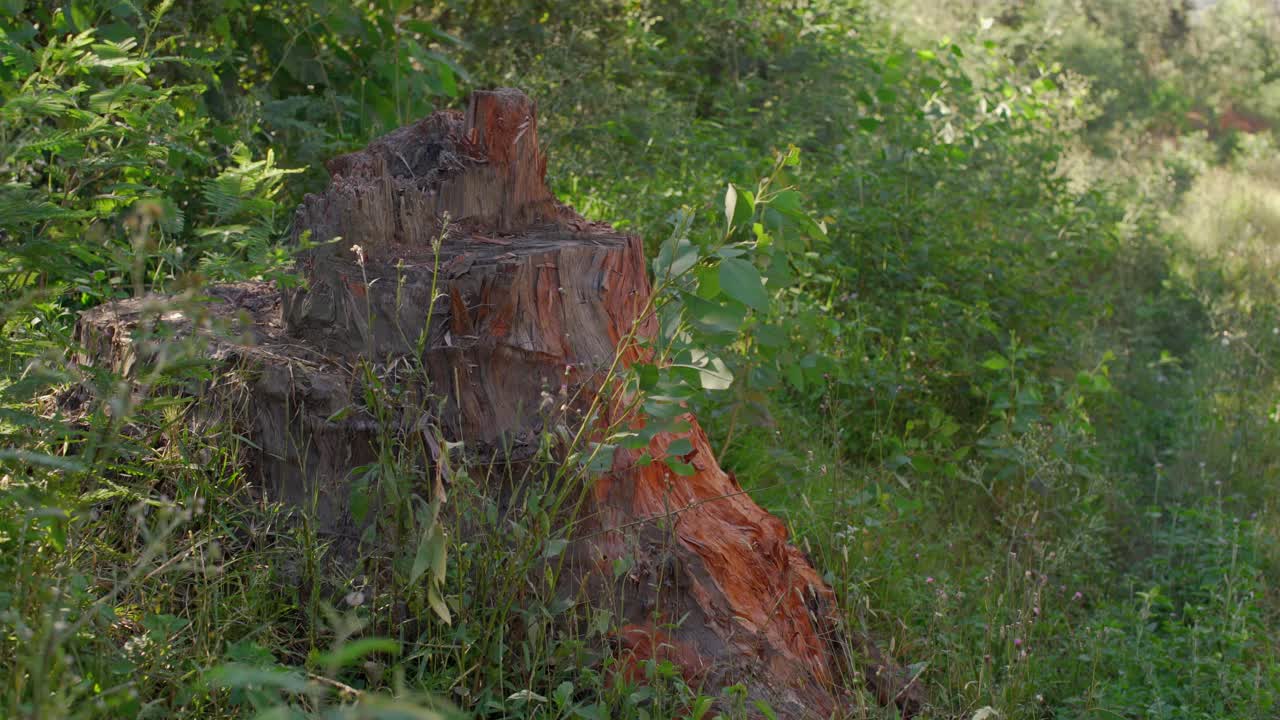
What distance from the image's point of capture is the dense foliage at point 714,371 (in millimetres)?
2135

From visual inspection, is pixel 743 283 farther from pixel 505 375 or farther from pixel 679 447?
pixel 505 375

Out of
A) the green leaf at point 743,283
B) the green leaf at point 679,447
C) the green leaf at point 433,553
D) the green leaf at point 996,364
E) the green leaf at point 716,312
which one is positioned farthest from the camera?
the green leaf at point 996,364

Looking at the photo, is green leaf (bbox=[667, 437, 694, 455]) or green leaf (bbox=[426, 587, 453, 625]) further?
green leaf (bbox=[667, 437, 694, 455])

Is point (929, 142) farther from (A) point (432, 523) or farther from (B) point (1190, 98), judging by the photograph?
(B) point (1190, 98)

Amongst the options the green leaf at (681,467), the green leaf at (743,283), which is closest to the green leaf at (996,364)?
the green leaf at (681,467)

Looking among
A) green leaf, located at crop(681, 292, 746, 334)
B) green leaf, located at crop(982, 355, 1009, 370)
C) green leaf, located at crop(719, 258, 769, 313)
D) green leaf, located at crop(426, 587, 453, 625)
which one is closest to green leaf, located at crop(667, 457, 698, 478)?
green leaf, located at crop(681, 292, 746, 334)

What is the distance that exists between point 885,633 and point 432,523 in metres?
Result: 1.91

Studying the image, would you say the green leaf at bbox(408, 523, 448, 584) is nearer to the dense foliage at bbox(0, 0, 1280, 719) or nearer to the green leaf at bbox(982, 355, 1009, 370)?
the dense foliage at bbox(0, 0, 1280, 719)

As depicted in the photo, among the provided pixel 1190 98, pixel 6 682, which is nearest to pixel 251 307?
pixel 6 682

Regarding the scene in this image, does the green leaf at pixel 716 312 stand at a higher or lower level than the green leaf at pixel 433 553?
higher

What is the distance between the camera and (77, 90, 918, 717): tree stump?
2.57 metres

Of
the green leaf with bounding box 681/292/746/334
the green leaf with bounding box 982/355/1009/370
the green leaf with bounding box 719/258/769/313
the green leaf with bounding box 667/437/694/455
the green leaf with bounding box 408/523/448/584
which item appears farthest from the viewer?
the green leaf with bounding box 982/355/1009/370

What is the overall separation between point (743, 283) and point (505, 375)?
81 cm

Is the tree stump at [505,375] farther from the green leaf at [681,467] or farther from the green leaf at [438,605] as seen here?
the green leaf at [438,605]
